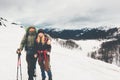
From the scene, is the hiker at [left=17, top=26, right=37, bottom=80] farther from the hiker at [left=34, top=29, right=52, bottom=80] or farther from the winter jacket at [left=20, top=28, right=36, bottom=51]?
the hiker at [left=34, top=29, right=52, bottom=80]

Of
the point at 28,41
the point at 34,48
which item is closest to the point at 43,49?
the point at 34,48

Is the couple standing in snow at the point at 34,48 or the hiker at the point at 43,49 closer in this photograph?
the couple standing in snow at the point at 34,48

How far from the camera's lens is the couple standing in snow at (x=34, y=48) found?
17594mm

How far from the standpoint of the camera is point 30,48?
692 inches

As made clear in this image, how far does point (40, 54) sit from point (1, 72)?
4795 millimetres

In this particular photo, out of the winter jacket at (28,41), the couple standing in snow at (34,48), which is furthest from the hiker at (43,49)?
the winter jacket at (28,41)

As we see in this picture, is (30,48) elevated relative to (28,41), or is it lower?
lower

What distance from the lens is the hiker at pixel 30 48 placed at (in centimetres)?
1758

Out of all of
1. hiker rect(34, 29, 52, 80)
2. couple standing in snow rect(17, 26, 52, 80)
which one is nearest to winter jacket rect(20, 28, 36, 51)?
couple standing in snow rect(17, 26, 52, 80)

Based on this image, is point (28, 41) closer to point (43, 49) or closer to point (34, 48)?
point (34, 48)

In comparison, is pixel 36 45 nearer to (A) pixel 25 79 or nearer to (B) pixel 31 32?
(B) pixel 31 32

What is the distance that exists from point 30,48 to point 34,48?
8.7 inches

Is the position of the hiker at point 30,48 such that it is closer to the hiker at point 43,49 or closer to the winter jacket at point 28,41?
the winter jacket at point 28,41

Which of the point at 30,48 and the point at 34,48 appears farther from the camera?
the point at 34,48
